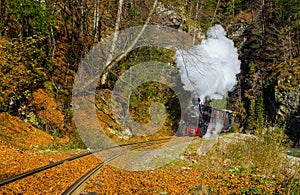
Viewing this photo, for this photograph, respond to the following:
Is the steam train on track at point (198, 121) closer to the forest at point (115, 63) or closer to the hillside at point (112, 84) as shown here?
the hillside at point (112, 84)

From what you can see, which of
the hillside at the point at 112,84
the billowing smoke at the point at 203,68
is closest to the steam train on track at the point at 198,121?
the hillside at the point at 112,84

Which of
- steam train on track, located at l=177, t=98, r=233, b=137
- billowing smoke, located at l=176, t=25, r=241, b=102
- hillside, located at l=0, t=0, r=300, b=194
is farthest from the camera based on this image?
steam train on track, located at l=177, t=98, r=233, b=137

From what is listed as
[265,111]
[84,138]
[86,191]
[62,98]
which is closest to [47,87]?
[62,98]

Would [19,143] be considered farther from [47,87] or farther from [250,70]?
[250,70]

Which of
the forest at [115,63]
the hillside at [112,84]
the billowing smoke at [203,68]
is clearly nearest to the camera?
the hillside at [112,84]

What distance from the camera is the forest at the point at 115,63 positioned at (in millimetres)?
12891

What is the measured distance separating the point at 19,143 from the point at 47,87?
514 cm

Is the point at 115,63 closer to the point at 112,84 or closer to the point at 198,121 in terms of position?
the point at 112,84

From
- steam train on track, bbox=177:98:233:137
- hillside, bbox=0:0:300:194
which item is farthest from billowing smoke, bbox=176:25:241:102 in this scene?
steam train on track, bbox=177:98:233:137

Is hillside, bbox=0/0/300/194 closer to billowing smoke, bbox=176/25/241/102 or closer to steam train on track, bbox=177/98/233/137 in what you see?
billowing smoke, bbox=176/25/241/102

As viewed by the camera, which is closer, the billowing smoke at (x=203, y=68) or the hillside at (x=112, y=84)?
the hillside at (x=112, y=84)

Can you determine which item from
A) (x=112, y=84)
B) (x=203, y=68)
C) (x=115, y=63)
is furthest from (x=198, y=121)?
A: (x=115, y=63)

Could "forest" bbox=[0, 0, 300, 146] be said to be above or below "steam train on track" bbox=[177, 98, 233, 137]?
above

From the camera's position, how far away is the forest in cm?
1289
